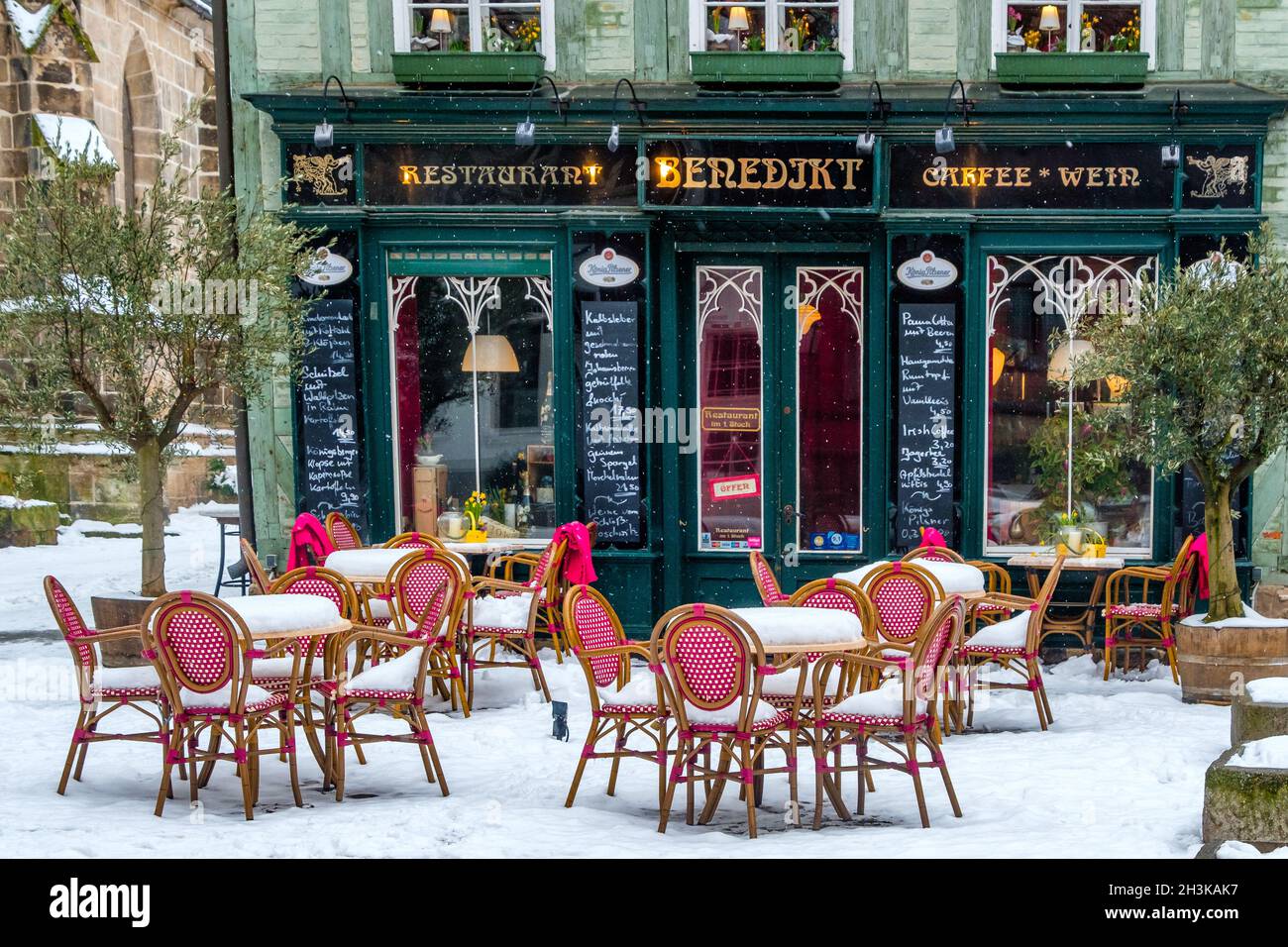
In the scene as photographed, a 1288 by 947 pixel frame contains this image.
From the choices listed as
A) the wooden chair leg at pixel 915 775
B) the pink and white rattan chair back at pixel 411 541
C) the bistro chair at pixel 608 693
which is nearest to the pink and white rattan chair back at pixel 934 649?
the wooden chair leg at pixel 915 775

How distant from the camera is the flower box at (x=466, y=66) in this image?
12469 millimetres

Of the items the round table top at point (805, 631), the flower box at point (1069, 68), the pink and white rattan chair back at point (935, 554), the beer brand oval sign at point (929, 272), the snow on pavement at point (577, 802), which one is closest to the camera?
the snow on pavement at point (577, 802)

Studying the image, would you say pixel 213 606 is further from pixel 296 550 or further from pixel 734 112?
pixel 734 112

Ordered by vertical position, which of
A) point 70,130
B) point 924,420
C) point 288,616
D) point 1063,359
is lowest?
point 288,616

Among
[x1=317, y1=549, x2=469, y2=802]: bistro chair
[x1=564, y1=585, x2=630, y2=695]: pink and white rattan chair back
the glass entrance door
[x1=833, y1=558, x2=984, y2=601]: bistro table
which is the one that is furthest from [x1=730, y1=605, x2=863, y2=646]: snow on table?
the glass entrance door

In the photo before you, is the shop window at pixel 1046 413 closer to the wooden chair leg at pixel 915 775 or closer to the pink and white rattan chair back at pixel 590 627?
the pink and white rattan chair back at pixel 590 627

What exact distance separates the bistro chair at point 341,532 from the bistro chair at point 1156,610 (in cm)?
577

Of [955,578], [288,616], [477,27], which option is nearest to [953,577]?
[955,578]

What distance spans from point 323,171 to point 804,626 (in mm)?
6975

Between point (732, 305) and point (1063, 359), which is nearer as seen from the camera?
point (1063, 359)

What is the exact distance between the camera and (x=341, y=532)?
12.1 metres

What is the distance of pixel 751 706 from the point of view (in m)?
6.83

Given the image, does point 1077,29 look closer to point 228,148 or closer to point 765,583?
point 765,583

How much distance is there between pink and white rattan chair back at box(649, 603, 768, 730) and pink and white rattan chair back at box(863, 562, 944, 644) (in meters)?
2.38
